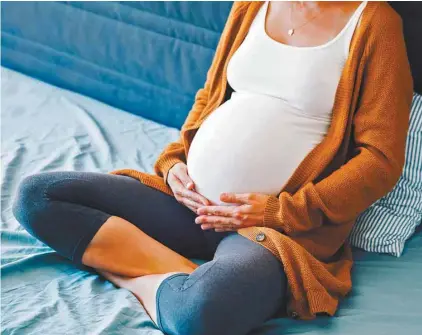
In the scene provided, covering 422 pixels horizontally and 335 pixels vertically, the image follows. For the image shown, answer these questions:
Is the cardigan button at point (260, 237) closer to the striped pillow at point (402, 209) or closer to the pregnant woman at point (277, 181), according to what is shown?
the pregnant woman at point (277, 181)

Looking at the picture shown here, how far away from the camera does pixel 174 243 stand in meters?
1.45

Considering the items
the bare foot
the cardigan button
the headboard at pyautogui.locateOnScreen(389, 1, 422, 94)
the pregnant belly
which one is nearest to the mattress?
the bare foot

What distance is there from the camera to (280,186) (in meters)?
1.41

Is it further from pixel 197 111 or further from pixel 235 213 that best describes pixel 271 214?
pixel 197 111

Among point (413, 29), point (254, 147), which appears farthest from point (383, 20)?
point (254, 147)

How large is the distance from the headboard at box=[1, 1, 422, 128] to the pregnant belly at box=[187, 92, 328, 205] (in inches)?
22.0

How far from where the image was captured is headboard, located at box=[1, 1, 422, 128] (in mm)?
2012

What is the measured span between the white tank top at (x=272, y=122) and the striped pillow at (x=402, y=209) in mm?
243

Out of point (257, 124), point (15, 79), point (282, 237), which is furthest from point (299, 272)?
point (15, 79)

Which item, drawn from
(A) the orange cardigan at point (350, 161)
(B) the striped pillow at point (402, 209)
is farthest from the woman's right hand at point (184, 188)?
(B) the striped pillow at point (402, 209)

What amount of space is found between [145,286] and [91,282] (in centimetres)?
12

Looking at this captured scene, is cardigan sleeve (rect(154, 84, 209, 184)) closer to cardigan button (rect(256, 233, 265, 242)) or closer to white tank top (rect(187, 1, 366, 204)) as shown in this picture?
white tank top (rect(187, 1, 366, 204))

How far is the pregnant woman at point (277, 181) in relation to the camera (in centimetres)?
134

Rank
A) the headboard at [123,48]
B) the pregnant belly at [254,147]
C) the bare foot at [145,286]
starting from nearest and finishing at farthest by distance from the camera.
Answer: the bare foot at [145,286]
the pregnant belly at [254,147]
the headboard at [123,48]
